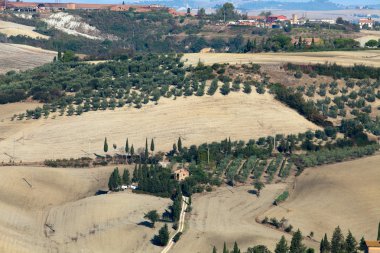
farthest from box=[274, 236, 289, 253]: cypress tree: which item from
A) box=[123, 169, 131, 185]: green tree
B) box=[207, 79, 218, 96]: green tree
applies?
box=[207, 79, 218, 96]: green tree

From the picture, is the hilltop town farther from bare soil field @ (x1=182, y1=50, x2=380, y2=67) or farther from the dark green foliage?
bare soil field @ (x1=182, y1=50, x2=380, y2=67)

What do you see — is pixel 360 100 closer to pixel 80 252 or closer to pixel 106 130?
pixel 106 130

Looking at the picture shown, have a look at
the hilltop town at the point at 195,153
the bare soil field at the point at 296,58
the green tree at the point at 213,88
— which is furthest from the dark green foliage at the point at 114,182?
the bare soil field at the point at 296,58

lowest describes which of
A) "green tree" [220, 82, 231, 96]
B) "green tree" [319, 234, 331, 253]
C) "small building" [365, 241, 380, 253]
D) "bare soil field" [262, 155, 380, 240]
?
"bare soil field" [262, 155, 380, 240]

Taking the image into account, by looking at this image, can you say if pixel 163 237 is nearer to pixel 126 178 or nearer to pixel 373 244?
pixel 373 244

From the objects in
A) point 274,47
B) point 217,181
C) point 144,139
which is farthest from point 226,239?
point 274,47
